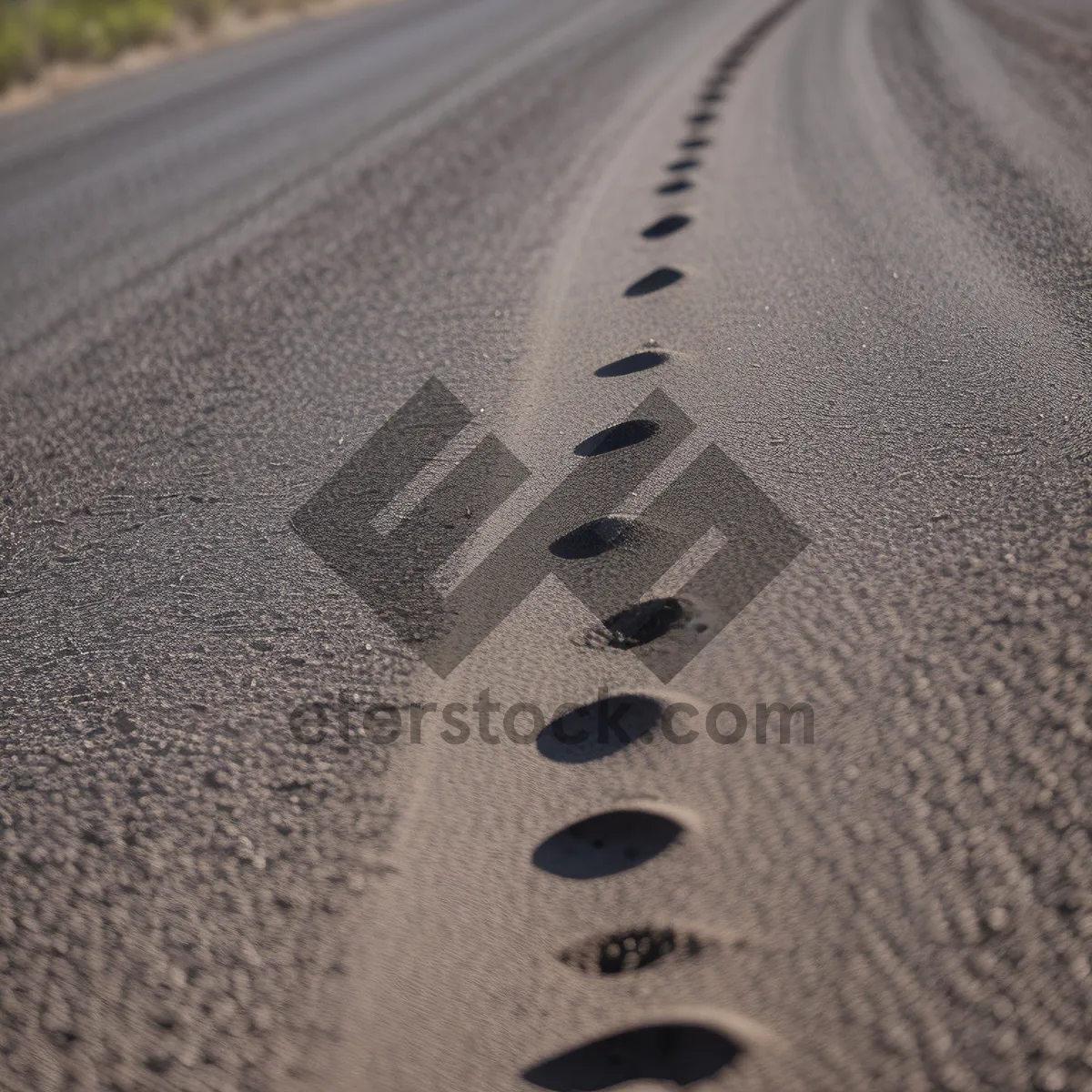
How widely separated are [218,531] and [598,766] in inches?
52.4

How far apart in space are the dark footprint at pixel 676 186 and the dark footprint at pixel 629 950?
174 inches

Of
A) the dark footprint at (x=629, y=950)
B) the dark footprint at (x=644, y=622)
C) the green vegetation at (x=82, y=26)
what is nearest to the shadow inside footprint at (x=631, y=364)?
the dark footprint at (x=644, y=622)

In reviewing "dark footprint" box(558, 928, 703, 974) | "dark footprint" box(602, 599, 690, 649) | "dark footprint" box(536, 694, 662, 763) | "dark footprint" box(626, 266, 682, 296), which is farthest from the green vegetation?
"dark footprint" box(558, 928, 703, 974)

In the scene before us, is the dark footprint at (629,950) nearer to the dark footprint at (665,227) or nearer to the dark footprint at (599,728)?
the dark footprint at (599,728)

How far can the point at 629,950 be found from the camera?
1.50m

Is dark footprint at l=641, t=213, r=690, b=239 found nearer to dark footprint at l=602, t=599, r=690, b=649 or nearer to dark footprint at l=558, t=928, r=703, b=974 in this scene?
dark footprint at l=602, t=599, r=690, b=649

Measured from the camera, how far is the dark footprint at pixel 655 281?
4.11 m

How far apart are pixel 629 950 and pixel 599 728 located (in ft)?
1.62

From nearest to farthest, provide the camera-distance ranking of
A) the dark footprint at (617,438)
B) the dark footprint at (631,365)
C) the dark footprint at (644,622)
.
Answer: the dark footprint at (644,622) < the dark footprint at (617,438) < the dark footprint at (631,365)

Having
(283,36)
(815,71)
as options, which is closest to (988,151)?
(815,71)

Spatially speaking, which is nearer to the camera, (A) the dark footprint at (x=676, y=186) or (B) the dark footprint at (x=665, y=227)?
(B) the dark footprint at (x=665, y=227)

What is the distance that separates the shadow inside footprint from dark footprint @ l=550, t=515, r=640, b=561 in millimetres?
920

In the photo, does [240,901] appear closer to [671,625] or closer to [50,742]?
[50,742]

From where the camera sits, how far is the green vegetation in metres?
14.7
